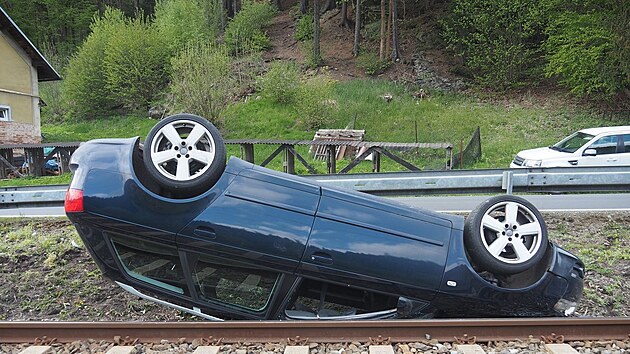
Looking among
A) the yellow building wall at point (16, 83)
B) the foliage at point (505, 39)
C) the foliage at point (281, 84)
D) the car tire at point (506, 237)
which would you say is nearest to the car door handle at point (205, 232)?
the car tire at point (506, 237)

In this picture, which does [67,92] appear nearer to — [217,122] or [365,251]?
[217,122]

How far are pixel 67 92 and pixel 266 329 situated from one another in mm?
35246

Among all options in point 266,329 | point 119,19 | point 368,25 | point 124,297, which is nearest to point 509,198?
point 266,329

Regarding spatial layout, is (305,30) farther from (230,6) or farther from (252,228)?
(252,228)

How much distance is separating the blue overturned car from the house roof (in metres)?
25.0

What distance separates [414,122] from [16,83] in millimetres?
21532

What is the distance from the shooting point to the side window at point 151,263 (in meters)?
3.77

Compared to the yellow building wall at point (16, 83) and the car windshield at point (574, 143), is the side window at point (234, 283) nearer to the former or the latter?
the car windshield at point (574, 143)

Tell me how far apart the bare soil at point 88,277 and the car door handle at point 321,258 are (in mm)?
1885

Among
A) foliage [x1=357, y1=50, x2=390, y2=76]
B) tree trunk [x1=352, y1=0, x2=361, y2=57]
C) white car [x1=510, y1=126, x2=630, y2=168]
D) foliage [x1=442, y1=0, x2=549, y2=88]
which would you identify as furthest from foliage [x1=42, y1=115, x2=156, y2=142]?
white car [x1=510, y1=126, x2=630, y2=168]

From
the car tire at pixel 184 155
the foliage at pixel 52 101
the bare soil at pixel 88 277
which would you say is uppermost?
the foliage at pixel 52 101

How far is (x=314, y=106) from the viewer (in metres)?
23.6

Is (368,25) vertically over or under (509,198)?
over

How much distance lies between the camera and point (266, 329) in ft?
11.9
